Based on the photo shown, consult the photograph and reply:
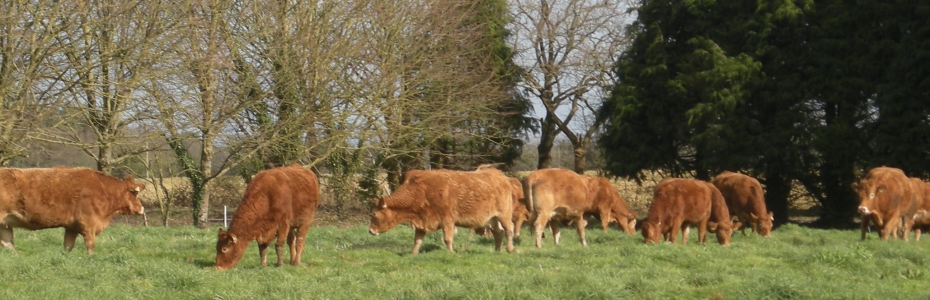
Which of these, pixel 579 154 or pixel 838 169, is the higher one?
pixel 579 154

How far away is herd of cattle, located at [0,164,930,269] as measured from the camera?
14.0m

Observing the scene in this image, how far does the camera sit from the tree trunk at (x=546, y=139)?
49.3 metres

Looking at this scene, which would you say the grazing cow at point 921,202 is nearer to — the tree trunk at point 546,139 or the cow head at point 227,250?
the cow head at point 227,250

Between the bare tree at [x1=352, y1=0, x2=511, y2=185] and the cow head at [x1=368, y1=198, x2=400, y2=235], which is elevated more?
the bare tree at [x1=352, y1=0, x2=511, y2=185]

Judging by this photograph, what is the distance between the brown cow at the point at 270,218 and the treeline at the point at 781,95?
70.7ft

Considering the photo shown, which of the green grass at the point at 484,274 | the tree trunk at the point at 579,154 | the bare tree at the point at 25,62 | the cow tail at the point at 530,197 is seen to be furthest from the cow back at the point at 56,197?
the tree trunk at the point at 579,154

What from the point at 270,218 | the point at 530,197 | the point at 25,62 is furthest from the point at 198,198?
the point at 270,218

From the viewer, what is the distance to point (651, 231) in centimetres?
1866

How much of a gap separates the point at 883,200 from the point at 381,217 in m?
11.0

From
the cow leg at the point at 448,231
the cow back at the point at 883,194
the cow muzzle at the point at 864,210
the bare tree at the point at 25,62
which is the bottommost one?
the cow leg at the point at 448,231

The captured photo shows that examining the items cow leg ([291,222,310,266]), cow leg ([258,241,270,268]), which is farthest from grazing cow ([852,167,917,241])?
cow leg ([258,241,270,268])

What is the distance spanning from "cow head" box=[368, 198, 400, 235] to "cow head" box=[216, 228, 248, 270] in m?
2.72

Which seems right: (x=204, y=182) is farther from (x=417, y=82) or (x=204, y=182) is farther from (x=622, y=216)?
(x=622, y=216)

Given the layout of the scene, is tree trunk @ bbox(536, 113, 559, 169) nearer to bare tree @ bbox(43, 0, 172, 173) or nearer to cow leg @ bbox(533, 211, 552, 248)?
bare tree @ bbox(43, 0, 172, 173)
